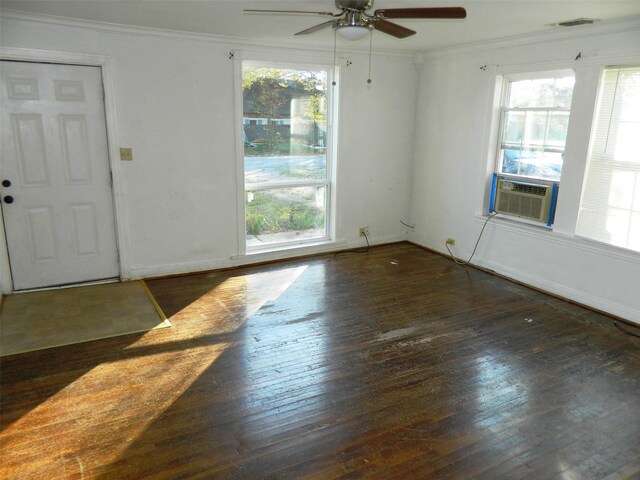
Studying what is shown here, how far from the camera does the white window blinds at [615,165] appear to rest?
3736 millimetres

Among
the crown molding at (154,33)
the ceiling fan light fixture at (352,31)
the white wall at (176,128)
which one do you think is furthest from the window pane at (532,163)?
the ceiling fan light fixture at (352,31)

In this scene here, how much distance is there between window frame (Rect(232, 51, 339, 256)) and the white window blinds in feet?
8.90

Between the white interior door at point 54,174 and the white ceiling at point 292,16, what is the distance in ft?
2.05

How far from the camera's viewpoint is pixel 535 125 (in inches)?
179

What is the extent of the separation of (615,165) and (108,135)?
457 centimetres

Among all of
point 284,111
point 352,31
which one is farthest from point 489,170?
point 352,31

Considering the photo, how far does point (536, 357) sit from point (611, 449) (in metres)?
0.94

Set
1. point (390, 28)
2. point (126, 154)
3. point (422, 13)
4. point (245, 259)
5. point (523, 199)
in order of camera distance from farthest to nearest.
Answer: point (245, 259) → point (523, 199) → point (126, 154) → point (390, 28) → point (422, 13)

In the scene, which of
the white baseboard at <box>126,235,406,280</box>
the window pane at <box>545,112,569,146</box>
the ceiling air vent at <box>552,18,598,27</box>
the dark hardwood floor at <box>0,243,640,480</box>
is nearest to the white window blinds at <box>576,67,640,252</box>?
the window pane at <box>545,112,569,146</box>

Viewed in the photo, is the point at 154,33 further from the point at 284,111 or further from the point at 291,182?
the point at 291,182

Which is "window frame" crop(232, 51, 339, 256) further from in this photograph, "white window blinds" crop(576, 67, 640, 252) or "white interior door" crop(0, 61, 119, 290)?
"white window blinds" crop(576, 67, 640, 252)

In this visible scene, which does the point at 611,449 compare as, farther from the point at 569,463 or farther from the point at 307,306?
the point at 307,306

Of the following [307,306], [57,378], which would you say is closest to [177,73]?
[307,306]

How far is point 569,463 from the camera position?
224 cm
